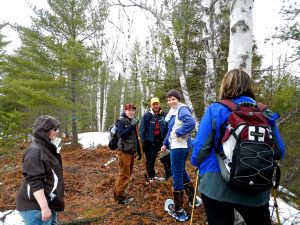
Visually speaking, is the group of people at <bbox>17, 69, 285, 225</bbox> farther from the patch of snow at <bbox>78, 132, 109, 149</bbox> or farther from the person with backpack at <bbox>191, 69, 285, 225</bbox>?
the patch of snow at <bbox>78, 132, 109, 149</bbox>

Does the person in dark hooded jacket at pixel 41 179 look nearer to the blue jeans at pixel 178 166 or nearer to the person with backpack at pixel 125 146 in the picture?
the blue jeans at pixel 178 166

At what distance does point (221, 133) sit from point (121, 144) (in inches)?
142

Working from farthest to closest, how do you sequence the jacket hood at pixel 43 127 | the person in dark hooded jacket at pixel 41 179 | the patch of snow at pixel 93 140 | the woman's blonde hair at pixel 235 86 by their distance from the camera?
the patch of snow at pixel 93 140
the jacket hood at pixel 43 127
the person in dark hooded jacket at pixel 41 179
the woman's blonde hair at pixel 235 86

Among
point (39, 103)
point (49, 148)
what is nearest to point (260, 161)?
point (49, 148)

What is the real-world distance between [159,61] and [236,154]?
12163 mm

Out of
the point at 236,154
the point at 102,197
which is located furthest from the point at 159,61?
the point at 236,154

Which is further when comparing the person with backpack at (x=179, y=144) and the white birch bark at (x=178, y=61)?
the white birch bark at (x=178, y=61)

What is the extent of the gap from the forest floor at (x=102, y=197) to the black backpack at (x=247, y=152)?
2.71 metres

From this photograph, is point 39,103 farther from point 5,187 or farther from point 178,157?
point 178,157

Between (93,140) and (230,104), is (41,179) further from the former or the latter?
(93,140)

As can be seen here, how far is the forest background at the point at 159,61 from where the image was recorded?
571 centimetres

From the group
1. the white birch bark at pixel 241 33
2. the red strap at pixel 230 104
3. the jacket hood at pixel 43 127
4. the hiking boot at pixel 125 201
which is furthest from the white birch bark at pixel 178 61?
the red strap at pixel 230 104

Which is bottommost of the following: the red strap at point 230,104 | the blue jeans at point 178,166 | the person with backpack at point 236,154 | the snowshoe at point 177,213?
the snowshoe at point 177,213

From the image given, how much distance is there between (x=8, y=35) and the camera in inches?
1048
